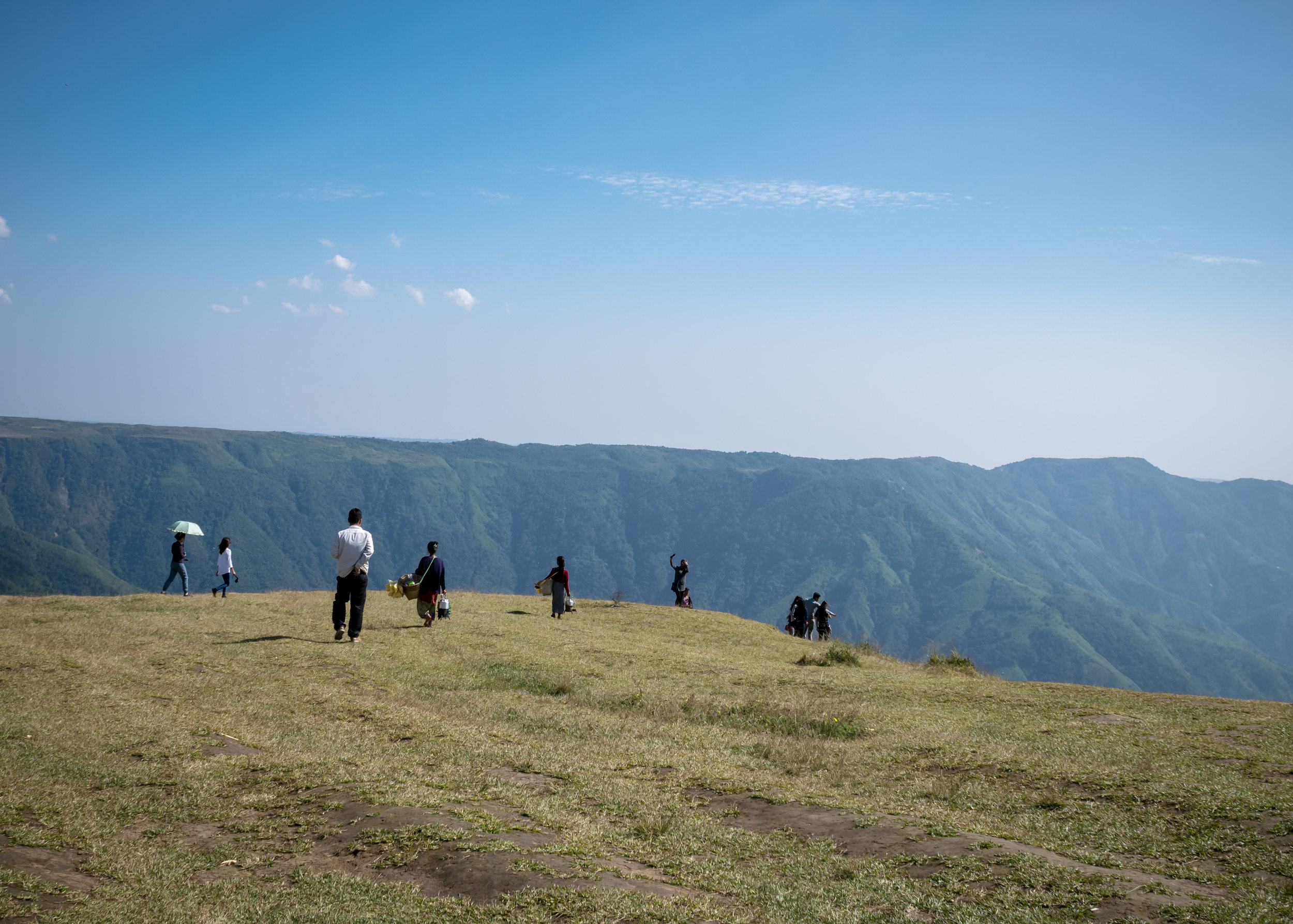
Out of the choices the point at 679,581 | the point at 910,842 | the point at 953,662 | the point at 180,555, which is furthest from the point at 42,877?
the point at 679,581

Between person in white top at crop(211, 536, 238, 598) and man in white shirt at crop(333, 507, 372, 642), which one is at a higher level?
man in white shirt at crop(333, 507, 372, 642)

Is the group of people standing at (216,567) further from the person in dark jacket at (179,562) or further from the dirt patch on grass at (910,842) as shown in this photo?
the dirt patch on grass at (910,842)

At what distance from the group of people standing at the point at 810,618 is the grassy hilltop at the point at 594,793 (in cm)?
1453

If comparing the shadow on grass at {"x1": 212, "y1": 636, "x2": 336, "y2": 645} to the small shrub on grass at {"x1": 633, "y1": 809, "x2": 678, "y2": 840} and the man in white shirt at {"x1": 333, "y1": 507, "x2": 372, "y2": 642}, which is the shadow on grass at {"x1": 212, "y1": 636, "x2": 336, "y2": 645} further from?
the small shrub on grass at {"x1": 633, "y1": 809, "x2": 678, "y2": 840}

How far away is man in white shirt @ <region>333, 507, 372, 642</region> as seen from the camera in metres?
16.9

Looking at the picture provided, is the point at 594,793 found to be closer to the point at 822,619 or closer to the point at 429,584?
the point at 429,584

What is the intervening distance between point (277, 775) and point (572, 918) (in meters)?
4.79

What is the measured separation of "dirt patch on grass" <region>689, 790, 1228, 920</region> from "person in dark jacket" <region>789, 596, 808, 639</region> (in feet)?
77.8

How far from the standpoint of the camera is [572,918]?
554 cm

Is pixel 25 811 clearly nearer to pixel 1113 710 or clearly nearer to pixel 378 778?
pixel 378 778

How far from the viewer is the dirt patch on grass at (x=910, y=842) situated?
5809 mm

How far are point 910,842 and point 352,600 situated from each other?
13708mm

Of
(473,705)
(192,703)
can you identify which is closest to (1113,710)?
(473,705)

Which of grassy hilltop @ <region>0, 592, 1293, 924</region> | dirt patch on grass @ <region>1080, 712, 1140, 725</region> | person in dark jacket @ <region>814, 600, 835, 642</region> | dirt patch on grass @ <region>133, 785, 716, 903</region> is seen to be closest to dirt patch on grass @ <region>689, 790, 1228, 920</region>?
grassy hilltop @ <region>0, 592, 1293, 924</region>
